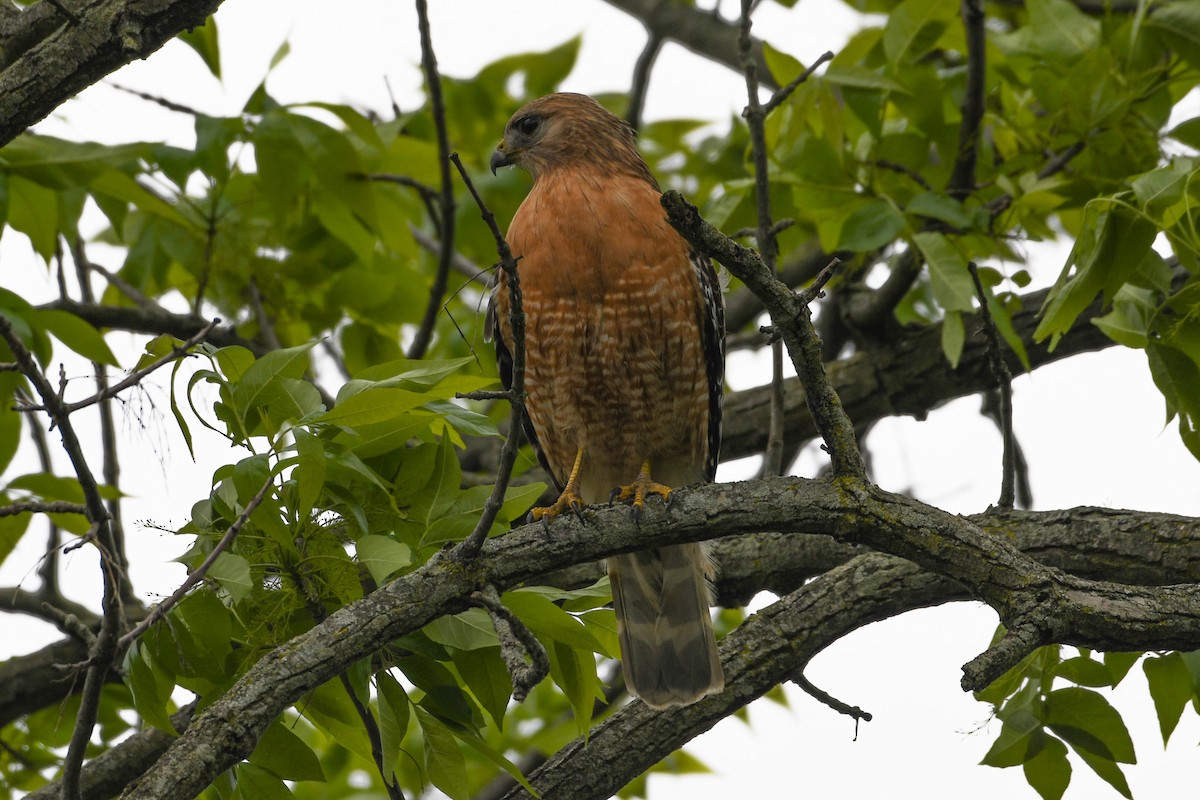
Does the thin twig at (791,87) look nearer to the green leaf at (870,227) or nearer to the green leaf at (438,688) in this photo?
the green leaf at (870,227)

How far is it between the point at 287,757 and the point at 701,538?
140 cm

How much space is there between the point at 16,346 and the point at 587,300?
233cm

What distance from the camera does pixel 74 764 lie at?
3344 millimetres

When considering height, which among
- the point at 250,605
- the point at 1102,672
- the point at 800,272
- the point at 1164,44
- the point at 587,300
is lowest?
the point at 1102,672

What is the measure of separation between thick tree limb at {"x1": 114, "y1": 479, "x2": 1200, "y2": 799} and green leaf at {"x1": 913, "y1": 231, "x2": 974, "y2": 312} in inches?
53.8

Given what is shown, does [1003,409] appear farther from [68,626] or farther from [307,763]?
[68,626]

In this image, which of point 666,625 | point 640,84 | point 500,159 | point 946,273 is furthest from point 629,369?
point 640,84

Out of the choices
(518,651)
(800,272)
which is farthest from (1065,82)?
(518,651)

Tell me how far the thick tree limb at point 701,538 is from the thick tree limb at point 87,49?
5.65 ft

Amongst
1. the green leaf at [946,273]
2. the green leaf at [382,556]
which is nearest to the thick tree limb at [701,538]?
the green leaf at [382,556]

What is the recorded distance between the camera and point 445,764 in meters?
3.71

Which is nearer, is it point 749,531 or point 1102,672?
point 749,531

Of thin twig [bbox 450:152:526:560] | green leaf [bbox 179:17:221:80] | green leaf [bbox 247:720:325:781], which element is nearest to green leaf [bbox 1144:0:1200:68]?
thin twig [bbox 450:152:526:560]

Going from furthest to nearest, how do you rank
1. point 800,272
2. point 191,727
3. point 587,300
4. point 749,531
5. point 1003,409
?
point 800,272 < point 587,300 < point 1003,409 < point 749,531 < point 191,727
